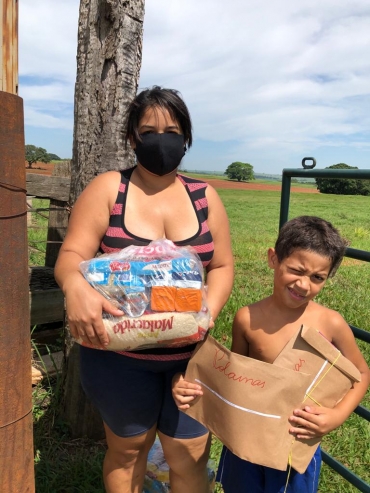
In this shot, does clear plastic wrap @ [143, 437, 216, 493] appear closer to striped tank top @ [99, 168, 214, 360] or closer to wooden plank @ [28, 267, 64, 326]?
striped tank top @ [99, 168, 214, 360]

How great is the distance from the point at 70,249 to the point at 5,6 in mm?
778

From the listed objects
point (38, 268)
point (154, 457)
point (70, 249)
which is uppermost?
point (70, 249)

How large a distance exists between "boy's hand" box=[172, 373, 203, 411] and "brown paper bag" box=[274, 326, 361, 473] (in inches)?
12.1

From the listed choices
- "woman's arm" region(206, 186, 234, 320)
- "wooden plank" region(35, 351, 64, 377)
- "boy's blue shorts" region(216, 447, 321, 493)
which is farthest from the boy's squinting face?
"wooden plank" region(35, 351, 64, 377)

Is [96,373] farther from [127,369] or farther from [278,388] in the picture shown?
[278,388]

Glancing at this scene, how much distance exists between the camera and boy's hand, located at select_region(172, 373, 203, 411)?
1631mm

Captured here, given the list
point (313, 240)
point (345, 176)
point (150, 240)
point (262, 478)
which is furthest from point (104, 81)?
point (262, 478)

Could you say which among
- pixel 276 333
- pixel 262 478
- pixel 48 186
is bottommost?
pixel 262 478

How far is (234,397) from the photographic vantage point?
1.53 meters

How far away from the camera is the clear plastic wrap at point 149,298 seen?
4.68 feet

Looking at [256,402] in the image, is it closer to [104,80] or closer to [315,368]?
[315,368]

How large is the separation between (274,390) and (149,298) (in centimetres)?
51

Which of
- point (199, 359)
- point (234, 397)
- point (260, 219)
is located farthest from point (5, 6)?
point (260, 219)

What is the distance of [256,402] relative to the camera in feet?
4.95
